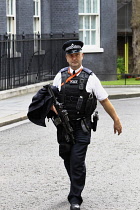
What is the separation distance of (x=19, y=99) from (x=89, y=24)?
11.0 metres

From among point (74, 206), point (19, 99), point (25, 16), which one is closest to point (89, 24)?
point (25, 16)

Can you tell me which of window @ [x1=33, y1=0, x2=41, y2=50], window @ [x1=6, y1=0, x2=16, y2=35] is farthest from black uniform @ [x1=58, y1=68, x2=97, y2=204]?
window @ [x1=33, y1=0, x2=41, y2=50]

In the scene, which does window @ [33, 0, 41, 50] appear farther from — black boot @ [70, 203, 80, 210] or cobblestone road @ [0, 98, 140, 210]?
black boot @ [70, 203, 80, 210]

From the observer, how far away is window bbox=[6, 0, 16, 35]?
23891 mm

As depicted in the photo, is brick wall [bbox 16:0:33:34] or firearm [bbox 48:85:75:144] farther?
brick wall [bbox 16:0:33:34]

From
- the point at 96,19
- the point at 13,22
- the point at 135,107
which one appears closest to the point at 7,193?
the point at 135,107

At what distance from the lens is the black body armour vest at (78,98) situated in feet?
24.4

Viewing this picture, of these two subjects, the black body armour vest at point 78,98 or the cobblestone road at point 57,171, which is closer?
the black body armour vest at point 78,98

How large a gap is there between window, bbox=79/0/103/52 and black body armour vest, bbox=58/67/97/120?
22.7 meters

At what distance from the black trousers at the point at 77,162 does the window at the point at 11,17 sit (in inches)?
656

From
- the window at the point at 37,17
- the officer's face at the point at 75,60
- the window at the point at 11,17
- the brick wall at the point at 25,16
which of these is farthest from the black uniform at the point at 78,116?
the window at the point at 37,17

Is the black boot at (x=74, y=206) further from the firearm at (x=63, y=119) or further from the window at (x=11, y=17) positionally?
the window at (x=11, y=17)

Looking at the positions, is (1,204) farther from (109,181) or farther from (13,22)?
(13,22)

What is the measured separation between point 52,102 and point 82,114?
328mm
